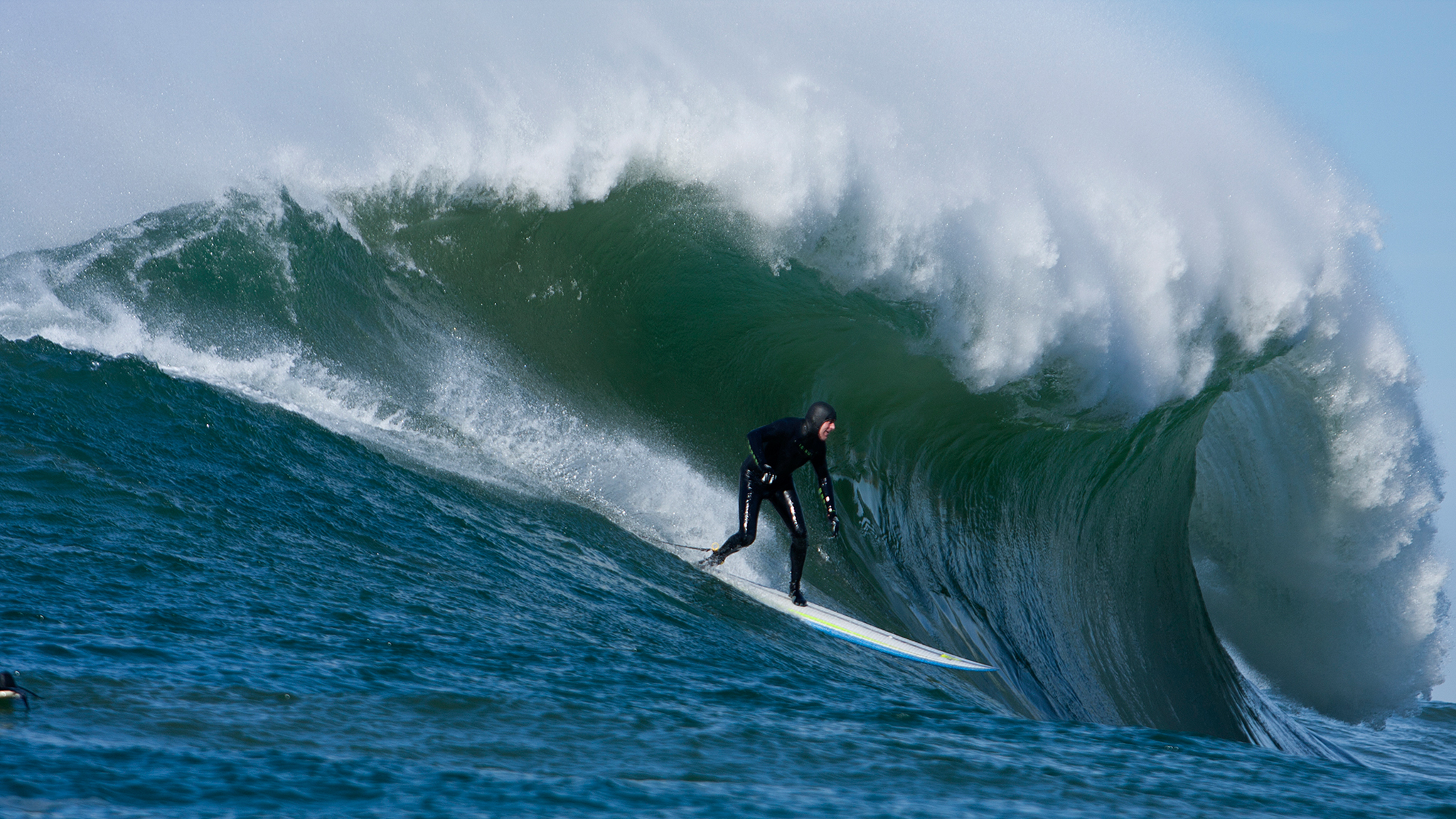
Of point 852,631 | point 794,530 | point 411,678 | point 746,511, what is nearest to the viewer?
point 411,678

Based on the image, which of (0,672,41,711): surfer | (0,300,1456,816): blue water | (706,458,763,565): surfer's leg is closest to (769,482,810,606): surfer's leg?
(706,458,763,565): surfer's leg

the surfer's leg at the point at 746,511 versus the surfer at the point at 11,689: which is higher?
the surfer's leg at the point at 746,511

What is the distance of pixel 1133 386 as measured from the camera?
8758 millimetres

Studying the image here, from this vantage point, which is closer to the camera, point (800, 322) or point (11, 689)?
point (11, 689)

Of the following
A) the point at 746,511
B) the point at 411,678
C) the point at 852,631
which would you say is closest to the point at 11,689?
the point at 411,678

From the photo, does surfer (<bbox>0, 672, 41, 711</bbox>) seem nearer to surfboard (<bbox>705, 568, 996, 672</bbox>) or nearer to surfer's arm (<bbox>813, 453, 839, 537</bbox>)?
surfboard (<bbox>705, 568, 996, 672</bbox>)

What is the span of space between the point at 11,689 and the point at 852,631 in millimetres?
4193

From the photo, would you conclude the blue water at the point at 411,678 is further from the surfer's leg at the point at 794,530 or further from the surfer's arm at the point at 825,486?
the surfer's arm at the point at 825,486

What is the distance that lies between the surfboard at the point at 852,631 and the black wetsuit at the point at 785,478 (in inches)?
5.2

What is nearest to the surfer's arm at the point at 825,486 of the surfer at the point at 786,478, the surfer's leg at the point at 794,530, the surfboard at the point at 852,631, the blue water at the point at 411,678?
the surfer at the point at 786,478

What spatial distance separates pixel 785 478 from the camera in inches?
248

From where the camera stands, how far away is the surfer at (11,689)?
9.37ft

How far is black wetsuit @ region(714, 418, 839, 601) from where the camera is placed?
244 inches

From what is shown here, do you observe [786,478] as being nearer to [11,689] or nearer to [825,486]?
[825,486]
